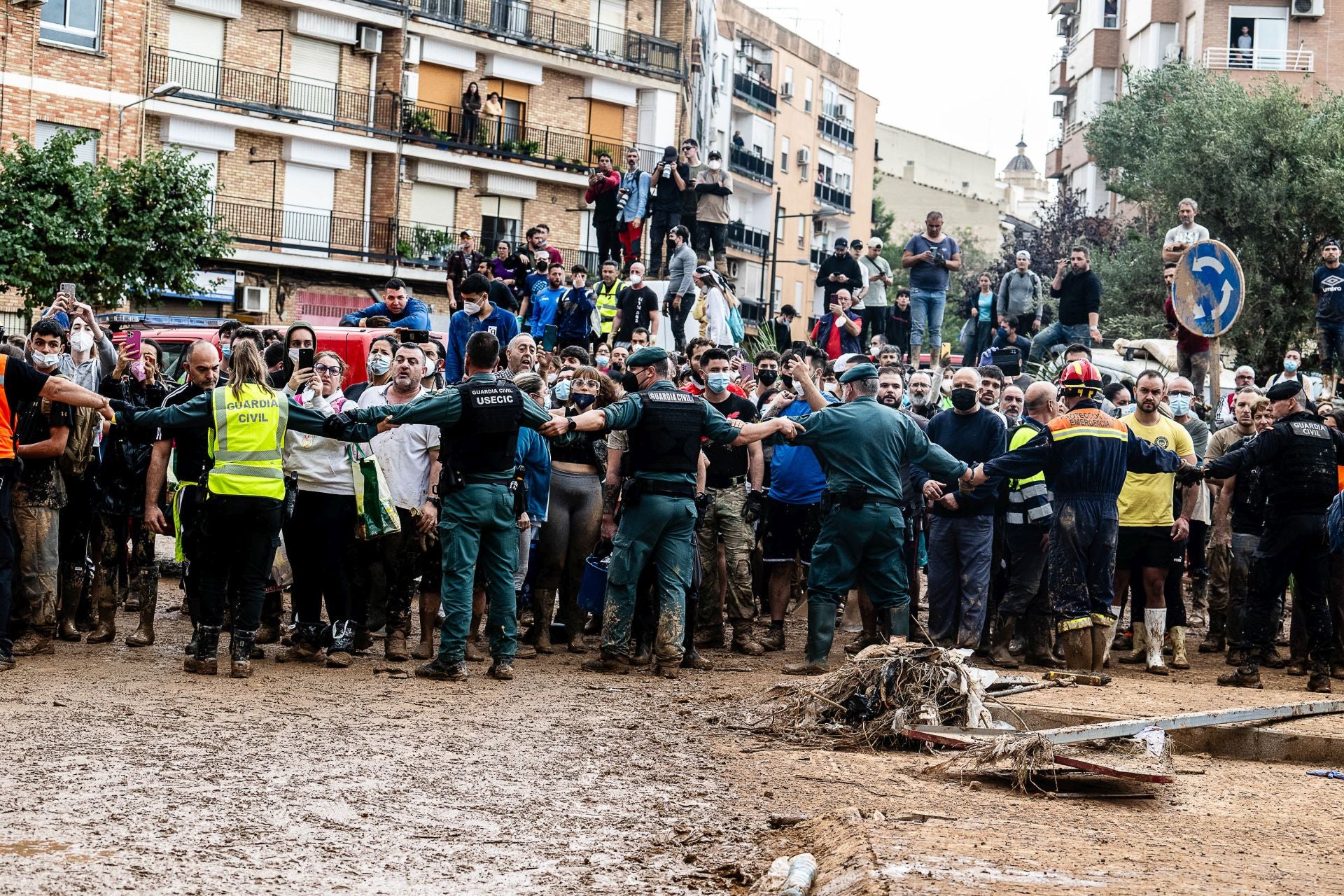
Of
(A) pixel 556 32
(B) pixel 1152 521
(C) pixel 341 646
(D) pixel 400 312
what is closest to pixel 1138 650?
(B) pixel 1152 521

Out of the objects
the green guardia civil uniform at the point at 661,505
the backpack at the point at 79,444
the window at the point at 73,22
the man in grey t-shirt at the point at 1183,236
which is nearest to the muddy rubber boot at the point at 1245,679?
the green guardia civil uniform at the point at 661,505

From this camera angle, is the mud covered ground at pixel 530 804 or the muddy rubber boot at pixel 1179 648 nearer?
the mud covered ground at pixel 530 804

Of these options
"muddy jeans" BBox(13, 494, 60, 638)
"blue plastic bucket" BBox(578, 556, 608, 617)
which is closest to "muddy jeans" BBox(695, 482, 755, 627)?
"blue plastic bucket" BBox(578, 556, 608, 617)

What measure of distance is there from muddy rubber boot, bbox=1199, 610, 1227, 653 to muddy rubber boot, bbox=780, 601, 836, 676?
4.48 m

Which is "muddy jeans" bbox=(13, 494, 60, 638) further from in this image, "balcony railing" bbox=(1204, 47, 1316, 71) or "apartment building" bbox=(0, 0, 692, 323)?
"balcony railing" bbox=(1204, 47, 1316, 71)

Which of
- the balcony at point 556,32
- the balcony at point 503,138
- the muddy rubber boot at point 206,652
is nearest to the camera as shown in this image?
the muddy rubber boot at point 206,652

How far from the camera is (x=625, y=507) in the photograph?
11.4 meters

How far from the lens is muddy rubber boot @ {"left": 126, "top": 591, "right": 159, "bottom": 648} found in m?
11.6

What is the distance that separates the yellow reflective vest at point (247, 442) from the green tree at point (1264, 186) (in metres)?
28.4

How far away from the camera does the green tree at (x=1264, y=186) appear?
34.9m

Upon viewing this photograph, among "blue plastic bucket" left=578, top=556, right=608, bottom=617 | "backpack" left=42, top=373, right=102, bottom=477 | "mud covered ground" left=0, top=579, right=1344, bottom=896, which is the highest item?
"backpack" left=42, top=373, right=102, bottom=477

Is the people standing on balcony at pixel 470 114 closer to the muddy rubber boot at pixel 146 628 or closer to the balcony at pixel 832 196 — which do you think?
the balcony at pixel 832 196

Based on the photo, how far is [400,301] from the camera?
17.1 m

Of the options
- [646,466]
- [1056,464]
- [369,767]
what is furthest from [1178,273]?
[369,767]
